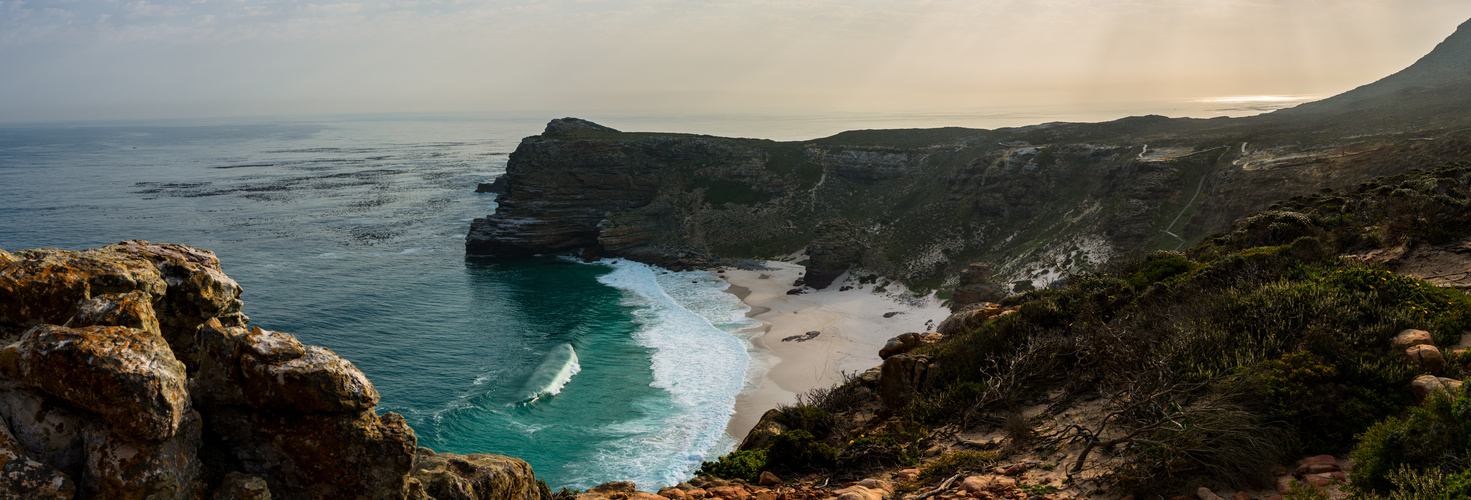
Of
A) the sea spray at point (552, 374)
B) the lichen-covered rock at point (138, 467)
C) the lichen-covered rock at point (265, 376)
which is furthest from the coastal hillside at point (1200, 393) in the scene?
the sea spray at point (552, 374)

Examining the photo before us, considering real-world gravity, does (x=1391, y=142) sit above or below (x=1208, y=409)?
above

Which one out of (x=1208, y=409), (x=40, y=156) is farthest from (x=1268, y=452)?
(x=40, y=156)

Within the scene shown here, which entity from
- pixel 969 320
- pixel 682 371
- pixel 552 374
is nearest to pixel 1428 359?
pixel 969 320

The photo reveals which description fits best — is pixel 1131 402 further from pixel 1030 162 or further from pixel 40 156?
pixel 40 156

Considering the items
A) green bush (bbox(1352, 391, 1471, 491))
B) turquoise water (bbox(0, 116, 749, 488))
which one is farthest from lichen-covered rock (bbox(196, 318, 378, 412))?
green bush (bbox(1352, 391, 1471, 491))

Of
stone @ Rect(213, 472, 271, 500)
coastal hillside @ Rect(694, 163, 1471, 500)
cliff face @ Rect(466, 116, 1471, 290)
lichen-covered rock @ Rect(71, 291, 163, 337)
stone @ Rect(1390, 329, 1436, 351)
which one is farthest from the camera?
cliff face @ Rect(466, 116, 1471, 290)

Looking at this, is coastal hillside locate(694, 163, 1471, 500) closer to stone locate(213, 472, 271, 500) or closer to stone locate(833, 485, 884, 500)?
stone locate(833, 485, 884, 500)
